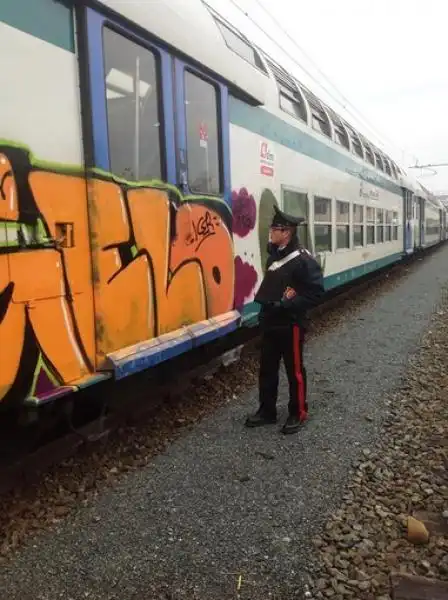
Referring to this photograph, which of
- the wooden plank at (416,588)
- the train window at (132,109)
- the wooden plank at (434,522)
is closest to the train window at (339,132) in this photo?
the train window at (132,109)

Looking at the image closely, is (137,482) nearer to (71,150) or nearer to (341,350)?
(71,150)

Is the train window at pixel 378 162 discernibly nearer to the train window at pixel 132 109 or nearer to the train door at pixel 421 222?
the train door at pixel 421 222

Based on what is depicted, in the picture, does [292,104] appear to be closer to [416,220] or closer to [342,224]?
[342,224]

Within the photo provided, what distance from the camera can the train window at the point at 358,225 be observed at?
433 inches

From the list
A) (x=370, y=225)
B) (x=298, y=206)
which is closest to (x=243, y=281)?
(x=298, y=206)

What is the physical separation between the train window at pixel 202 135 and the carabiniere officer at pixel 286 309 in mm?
806

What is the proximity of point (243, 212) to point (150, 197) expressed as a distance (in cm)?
191

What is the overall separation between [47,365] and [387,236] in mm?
13218

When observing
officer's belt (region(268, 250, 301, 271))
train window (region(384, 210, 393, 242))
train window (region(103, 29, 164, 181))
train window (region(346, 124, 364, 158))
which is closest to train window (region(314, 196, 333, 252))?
train window (region(346, 124, 364, 158))

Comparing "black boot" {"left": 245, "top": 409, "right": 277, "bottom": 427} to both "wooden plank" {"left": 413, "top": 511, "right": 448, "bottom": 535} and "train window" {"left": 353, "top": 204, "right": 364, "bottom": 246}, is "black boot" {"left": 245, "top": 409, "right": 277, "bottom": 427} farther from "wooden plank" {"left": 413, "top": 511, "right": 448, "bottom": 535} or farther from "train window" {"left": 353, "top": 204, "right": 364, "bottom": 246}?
"train window" {"left": 353, "top": 204, "right": 364, "bottom": 246}

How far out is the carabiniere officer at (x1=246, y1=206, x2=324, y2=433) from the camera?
4426 millimetres

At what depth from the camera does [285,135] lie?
23.1ft

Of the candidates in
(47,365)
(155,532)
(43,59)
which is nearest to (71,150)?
(43,59)

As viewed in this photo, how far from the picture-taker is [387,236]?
1514 centimetres
